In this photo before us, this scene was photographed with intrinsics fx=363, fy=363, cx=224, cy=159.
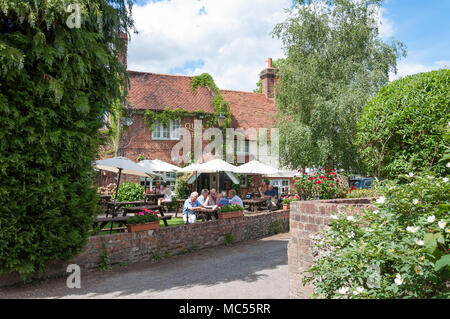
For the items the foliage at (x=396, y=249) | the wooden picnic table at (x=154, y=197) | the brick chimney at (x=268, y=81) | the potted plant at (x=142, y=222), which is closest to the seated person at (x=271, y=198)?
the wooden picnic table at (x=154, y=197)

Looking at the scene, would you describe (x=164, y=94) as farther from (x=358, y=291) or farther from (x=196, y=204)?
(x=358, y=291)

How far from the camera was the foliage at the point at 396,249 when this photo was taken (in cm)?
349

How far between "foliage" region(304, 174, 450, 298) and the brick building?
18.8 m

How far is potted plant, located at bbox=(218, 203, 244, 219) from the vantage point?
38.9 ft

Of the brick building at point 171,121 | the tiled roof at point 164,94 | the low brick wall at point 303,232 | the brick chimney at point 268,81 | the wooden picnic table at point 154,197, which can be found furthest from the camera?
the brick chimney at point 268,81

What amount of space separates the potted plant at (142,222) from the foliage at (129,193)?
906cm

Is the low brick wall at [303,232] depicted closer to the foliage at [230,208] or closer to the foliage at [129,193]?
the foliage at [230,208]

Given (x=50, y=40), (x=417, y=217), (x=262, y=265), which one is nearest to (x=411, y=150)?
(x=417, y=217)

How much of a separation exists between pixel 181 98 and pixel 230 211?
606 inches

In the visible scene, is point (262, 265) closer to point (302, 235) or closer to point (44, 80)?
point (302, 235)

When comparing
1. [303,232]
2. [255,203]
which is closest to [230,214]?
[255,203]

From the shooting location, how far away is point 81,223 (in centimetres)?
781

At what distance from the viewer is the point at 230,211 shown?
12.1 meters
